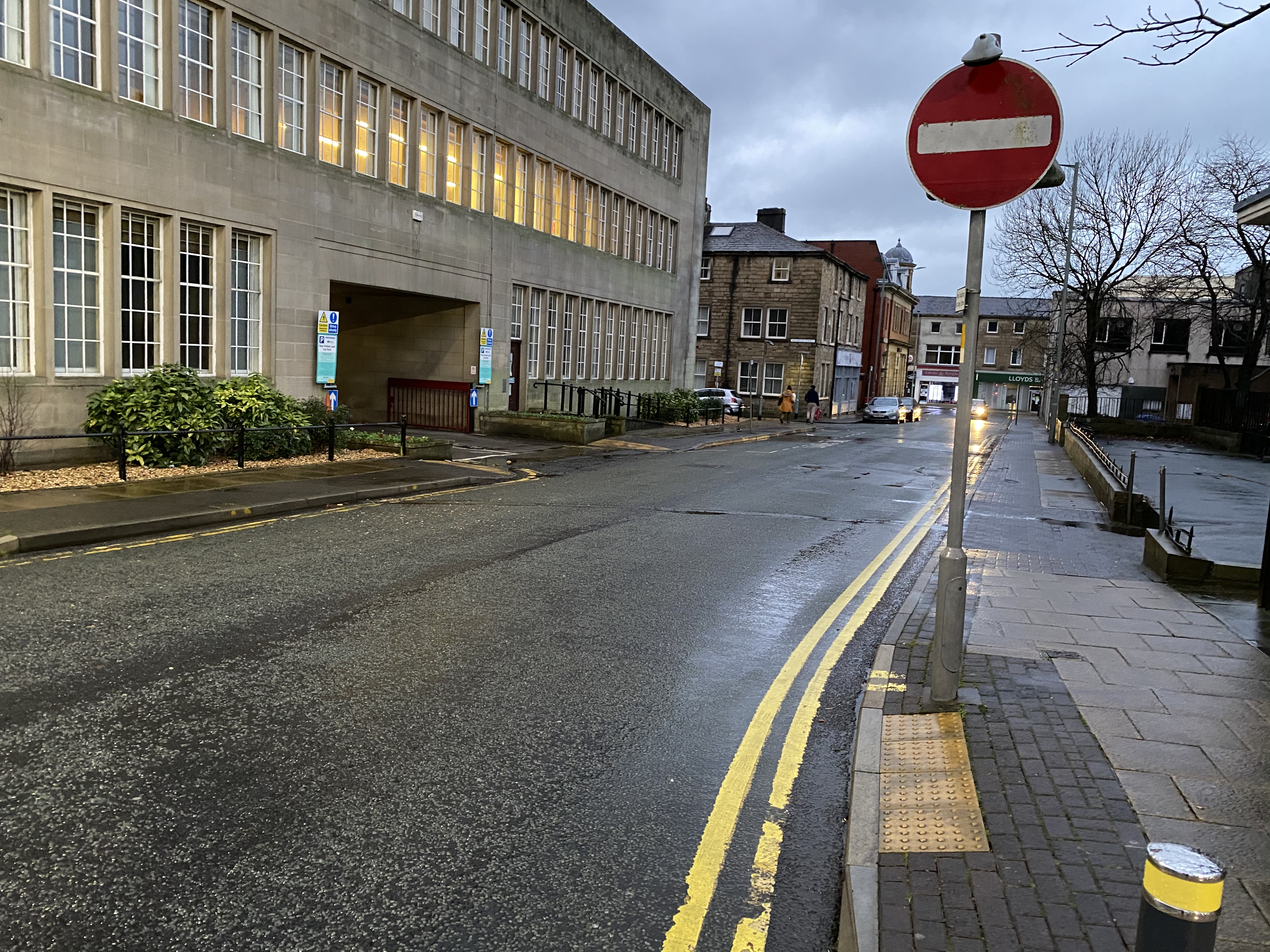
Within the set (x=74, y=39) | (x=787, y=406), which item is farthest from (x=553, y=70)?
(x=787, y=406)

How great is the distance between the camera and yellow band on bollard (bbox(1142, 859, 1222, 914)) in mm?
2168

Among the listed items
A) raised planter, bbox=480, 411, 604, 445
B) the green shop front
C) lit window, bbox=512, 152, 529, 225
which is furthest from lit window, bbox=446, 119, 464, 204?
the green shop front

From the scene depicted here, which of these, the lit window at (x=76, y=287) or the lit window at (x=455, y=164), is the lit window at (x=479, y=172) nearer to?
the lit window at (x=455, y=164)

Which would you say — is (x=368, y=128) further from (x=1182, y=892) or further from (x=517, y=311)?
(x=1182, y=892)

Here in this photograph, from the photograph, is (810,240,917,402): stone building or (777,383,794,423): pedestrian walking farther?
(810,240,917,402): stone building

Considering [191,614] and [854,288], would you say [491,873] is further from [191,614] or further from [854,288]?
[854,288]

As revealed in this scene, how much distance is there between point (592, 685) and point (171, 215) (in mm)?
14252

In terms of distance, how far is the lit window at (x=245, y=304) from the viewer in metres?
18.3

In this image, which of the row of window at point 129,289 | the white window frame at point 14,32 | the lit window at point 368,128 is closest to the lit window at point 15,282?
the row of window at point 129,289

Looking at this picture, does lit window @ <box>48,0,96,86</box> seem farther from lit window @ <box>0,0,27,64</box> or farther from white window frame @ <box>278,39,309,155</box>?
white window frame @ <box>278,39,309,155</box>

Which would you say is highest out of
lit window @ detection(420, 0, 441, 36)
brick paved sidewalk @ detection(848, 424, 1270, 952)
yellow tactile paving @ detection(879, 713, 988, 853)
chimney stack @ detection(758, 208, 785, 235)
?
chimney stack @ detection(758, 208, 785, 235)

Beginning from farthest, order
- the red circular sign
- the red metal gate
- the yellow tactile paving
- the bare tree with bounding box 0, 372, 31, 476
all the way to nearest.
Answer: the red metal gate, the bare tree with bounding box 0, 372, 31, 476, the red circular sign, the yellow tactile paving

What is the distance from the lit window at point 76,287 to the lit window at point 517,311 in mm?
13543

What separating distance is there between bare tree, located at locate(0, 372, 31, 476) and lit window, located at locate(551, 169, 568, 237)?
18.2 meters
